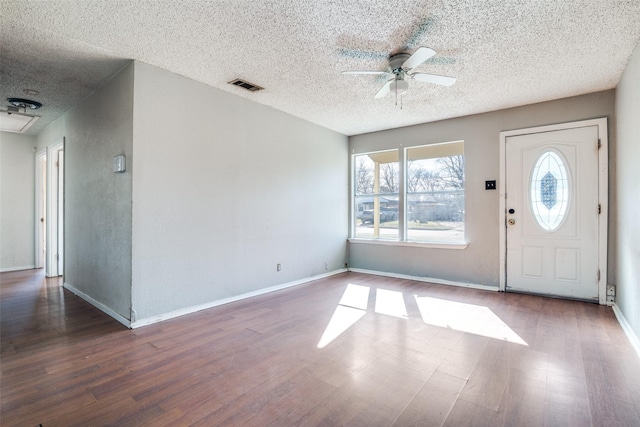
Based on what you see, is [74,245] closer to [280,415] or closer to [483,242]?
[280,415]

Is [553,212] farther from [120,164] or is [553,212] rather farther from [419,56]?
[120,164]

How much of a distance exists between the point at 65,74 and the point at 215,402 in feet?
12.0

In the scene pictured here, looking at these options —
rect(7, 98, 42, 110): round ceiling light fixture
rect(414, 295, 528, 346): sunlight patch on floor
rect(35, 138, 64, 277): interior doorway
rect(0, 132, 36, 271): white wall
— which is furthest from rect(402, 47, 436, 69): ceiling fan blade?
rect(0, 132, 36, 271): white wall

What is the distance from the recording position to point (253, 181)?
4.20 meters

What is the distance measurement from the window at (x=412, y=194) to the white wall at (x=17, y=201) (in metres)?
6.27

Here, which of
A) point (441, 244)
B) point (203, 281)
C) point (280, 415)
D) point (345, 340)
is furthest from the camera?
point (441, 244)

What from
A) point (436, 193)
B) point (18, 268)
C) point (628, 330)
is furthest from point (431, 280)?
point (18, 268)

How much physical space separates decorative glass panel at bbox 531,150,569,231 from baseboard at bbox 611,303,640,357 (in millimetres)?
1141

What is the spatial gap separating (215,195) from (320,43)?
2.05 meters

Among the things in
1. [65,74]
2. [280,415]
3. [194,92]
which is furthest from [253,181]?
[280,415]

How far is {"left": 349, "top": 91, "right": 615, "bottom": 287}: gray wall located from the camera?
412 centimetres

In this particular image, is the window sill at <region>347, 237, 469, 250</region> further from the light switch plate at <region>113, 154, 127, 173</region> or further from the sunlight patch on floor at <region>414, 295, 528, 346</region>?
the light switch plate at <region>113, 154, 127, 173</region>

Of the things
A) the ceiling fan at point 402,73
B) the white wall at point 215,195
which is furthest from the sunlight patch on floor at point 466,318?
the ceiling fan at point 402,73

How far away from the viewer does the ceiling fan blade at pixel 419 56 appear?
2506mm
